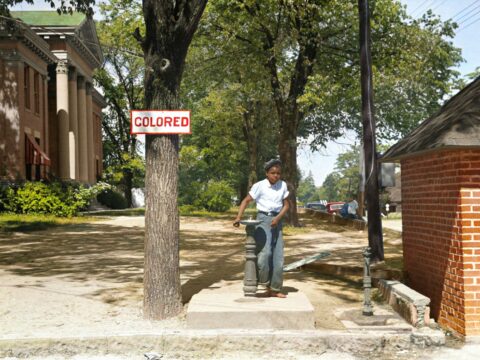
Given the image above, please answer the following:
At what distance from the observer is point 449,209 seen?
7711mm

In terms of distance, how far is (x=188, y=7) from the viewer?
8156 mm

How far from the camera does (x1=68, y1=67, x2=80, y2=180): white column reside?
1502 inches

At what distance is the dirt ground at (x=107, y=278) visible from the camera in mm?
7707

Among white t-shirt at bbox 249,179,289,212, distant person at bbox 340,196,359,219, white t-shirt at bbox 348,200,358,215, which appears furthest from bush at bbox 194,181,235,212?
white t-shirt at bbox 249,179,289,212

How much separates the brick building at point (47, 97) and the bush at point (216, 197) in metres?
7.87

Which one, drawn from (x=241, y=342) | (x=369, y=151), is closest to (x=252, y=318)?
(x=241, y=342)

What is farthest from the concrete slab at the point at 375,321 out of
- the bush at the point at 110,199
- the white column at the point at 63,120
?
the bush at the point at 110,199

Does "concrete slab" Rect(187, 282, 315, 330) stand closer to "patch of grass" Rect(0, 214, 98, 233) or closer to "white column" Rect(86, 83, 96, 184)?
"patch of grass" Rect(0, 214, 98, 233)

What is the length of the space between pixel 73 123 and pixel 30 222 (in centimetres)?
1587

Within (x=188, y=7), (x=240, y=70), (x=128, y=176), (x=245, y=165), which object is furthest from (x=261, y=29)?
(x=245, y=165)

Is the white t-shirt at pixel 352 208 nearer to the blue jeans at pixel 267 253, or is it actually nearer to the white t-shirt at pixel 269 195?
the white t-shirt at pixel 269 195

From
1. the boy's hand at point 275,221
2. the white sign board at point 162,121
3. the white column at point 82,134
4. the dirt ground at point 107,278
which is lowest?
the dirt ground at point 107,278

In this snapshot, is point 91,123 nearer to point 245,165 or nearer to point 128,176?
point 128,176

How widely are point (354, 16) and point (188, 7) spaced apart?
18.9 metres
